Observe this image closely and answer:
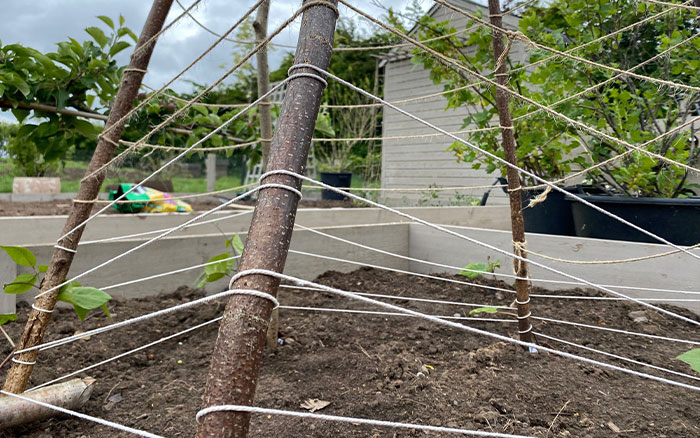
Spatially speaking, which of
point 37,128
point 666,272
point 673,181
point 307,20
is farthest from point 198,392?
point 673,181

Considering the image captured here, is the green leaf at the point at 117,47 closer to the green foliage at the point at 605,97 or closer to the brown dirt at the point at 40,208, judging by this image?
the green foliage at the point at 605,97

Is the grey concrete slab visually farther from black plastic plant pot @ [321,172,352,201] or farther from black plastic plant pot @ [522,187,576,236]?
black plastic plant pot @ [321,172,352,201]

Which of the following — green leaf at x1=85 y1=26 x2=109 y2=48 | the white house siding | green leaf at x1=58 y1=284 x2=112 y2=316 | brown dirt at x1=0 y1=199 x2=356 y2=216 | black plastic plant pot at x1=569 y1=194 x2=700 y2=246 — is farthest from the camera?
the white house siding

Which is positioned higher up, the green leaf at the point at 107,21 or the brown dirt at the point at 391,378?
the green leaf at the point at 107,21

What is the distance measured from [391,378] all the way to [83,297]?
90cm

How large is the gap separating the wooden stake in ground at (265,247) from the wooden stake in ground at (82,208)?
2.50ft

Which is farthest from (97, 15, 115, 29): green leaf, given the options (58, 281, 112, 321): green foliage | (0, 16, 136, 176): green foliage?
(58, 281, 112, 321): green foliage

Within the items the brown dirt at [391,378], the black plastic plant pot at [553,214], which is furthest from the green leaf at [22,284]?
the black plastic plant pot at [553,214]

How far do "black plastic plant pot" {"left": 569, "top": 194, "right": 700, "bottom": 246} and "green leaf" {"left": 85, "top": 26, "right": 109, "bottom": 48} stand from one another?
2.25m

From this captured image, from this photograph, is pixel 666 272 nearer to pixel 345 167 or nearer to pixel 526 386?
pixel 526 386

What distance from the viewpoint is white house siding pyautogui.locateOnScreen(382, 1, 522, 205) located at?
6.76 metres

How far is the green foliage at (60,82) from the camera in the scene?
5.56 feet

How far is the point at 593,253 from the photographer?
225 cm

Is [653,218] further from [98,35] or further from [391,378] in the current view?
[98,35]
